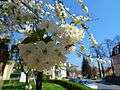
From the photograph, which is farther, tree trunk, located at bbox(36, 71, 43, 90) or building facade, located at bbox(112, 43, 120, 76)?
building facade, located at bbox(112, 43, 120, 76)

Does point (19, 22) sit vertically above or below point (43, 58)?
above

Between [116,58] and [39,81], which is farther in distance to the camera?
[116,58]

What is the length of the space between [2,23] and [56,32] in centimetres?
247

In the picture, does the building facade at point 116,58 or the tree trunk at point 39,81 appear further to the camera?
the building facade at point 116,58

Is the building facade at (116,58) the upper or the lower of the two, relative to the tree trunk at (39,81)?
upper

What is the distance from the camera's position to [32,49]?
77.4 inches

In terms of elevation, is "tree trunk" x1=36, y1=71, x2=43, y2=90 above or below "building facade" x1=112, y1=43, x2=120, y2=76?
below

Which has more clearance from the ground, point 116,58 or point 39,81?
point 116,58

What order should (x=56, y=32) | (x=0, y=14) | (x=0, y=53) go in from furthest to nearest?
(x=0, y=14) < (x=0, y=53) < (x=56, y=32)

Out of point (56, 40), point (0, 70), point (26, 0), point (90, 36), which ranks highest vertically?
point (26, 0)

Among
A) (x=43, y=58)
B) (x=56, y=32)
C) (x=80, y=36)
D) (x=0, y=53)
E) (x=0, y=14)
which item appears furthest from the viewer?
(x=0, y=14)

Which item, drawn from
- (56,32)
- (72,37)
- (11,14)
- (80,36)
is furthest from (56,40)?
(11,14)

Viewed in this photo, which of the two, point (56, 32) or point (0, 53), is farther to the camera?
point (0, 53)

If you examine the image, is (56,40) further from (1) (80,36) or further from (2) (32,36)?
(1) (80,36)
